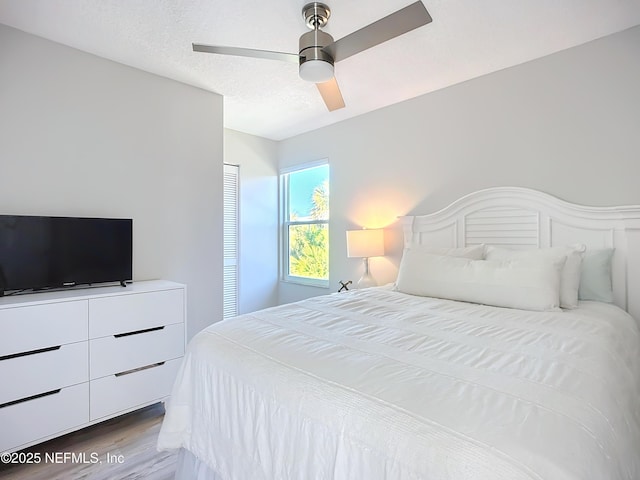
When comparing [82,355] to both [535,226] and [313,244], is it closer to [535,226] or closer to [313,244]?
[313,244]

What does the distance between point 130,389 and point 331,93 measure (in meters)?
2.29

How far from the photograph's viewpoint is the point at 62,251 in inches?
82.3

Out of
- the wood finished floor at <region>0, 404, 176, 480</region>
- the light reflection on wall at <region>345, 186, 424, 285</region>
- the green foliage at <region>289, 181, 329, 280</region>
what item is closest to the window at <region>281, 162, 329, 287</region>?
the green foliage at <region>289, 181, 329, 280</region>

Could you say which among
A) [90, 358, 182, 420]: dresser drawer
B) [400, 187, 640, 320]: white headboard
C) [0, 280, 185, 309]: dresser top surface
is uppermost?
[400, 187, 640, 320]: white headboard

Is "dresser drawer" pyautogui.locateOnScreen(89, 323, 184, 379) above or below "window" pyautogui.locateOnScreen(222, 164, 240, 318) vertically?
below

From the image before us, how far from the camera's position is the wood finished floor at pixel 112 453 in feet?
5.56

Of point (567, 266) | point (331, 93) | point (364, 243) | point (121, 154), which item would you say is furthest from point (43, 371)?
point (567, 266)

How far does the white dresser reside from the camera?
5.70ft

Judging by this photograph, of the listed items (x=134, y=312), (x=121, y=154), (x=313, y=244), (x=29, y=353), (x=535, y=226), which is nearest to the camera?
(x=29, y=353)

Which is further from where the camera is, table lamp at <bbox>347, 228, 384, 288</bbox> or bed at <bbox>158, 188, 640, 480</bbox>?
table lamp at <bbox>347, 228, 384, 288</bbox>

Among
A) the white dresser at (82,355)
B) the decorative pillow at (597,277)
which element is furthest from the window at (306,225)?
the decorative pillow at (597,277)

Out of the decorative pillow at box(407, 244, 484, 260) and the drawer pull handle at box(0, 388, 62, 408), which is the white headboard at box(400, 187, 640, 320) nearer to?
the decorative pillow at box(407, 244, 484, 260)

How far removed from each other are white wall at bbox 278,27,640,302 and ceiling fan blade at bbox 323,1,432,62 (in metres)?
1.52

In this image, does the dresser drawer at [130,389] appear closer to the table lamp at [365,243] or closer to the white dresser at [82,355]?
the white dresser at [82,355]
